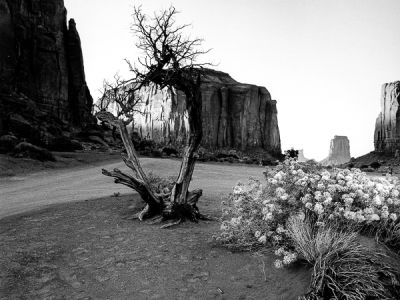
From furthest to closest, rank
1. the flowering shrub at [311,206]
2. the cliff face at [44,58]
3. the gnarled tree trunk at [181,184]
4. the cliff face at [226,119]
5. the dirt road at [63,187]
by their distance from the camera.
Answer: the cliff face at [226,119] → the cliff face at [44,58] → the dirt road at [63,187] → the gnarled tree trunk at [181,184] → the flowering shrub at [311,206]

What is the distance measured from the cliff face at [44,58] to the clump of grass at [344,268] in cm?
4418

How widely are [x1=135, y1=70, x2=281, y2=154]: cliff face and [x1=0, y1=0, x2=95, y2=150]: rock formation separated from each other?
90.4 feet

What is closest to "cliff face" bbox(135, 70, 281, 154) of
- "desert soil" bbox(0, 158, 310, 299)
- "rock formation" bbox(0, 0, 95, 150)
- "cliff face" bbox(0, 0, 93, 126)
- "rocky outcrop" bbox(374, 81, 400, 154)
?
"rocky outcrop" bbox(374, 81, 400, 154)

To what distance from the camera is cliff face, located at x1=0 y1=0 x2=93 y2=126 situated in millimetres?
44188

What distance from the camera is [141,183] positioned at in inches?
349

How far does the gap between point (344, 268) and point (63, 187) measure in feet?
49.8

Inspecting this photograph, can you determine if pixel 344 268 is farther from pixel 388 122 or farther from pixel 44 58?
pixel 388 122

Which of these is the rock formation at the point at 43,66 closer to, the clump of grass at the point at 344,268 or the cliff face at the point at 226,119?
the cliff face at the point at 226,119

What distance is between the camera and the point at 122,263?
19.6ft

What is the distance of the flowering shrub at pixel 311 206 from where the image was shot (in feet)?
17.0

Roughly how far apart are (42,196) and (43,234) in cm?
685

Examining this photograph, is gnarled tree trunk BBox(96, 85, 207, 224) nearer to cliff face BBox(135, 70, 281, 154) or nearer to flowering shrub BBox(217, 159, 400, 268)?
flowering shrub BBox(217, 159, 400, 268)

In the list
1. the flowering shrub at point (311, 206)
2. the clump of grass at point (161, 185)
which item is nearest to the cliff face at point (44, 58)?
the clump of grass at point (161, 185)

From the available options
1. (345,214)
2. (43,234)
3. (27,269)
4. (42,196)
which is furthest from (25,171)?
(345,214)
